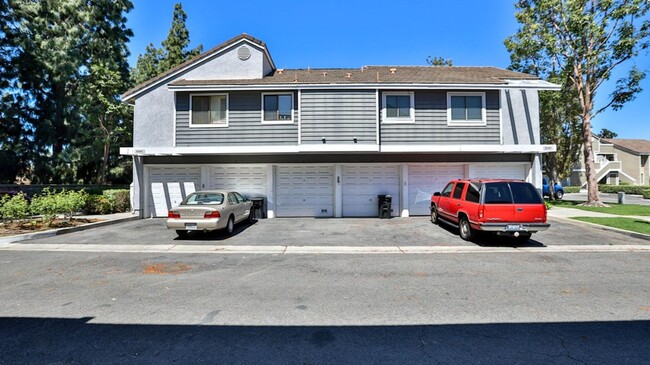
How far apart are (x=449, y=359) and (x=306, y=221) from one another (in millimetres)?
10672

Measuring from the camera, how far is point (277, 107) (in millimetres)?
14461

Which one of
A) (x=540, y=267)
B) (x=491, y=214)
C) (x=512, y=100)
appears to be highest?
(x=512, y=100)

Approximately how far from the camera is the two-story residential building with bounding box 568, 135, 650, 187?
44219 mm

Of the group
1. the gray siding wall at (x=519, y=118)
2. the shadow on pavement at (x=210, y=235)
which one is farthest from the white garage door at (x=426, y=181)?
the shadow on pavement at (x=210, y=235)

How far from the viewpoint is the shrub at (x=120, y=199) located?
15734 mm

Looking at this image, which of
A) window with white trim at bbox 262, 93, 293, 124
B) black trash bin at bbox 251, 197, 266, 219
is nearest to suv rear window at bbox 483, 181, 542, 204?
window with white trim at bbox 262, 93, 293, 124

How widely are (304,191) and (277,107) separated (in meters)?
4.13

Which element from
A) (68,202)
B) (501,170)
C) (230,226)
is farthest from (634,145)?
(68,202)

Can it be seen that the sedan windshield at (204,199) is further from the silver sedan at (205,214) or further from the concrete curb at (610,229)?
the concrete curb at (610,229)

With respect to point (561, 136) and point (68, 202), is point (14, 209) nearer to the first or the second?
point (68, 202)

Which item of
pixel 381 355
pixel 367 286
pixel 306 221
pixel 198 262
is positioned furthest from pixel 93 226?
pixel 381 355

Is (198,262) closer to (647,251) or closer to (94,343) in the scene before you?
(94,343)

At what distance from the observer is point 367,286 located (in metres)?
5.73

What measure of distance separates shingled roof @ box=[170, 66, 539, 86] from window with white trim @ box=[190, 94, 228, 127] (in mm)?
688
